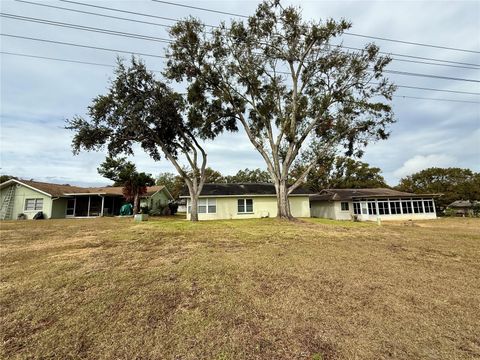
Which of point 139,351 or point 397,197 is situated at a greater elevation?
point 397,197

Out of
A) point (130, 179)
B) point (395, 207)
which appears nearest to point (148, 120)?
point (130, 179)

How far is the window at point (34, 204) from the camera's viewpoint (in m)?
26.1

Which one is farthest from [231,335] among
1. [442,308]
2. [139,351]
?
[442,308]

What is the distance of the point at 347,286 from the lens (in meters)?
5.48

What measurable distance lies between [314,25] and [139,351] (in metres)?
21.3

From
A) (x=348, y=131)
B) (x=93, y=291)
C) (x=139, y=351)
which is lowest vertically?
(x=139, y=351)

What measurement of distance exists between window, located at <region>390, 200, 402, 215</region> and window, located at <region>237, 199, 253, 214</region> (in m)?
15.6

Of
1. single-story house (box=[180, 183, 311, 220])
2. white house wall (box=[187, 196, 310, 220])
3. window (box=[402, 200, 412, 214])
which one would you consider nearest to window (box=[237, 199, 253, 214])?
single-story house (box=[180, 183, 311, 220])

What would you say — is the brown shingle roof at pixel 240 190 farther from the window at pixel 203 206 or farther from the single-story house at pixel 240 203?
the window at pixel 203 206

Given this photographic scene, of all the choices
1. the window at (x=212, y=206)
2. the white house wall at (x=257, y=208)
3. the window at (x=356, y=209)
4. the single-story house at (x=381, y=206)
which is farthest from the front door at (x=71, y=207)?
the window at (x=356, y=209)

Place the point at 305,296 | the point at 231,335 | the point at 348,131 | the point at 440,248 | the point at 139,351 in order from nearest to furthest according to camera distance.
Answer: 1. the point at 139,351
2. the point at 231,335
3. the point at 305,296
4. the point at 440,248
5. the point at 348,131

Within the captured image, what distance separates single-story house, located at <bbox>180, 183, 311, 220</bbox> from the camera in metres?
25.2

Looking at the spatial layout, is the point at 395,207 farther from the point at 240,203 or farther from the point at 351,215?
the point at 240,203

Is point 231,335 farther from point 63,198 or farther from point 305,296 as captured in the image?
point 63,198
